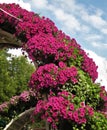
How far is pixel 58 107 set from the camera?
9.90 meters

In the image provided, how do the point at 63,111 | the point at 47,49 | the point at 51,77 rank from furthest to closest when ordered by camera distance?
1. the point at 47,49
2. the point at 51,77
3. the point at 63,111

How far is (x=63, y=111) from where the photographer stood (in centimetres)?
984

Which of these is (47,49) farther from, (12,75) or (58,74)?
(12,75)

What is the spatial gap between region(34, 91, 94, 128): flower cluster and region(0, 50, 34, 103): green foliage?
1331 inches

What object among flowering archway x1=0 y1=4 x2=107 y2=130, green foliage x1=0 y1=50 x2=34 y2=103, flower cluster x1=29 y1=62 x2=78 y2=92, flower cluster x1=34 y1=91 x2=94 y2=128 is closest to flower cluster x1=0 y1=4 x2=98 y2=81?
flowering archway x1=0 y1=4 x2=107 y2=130

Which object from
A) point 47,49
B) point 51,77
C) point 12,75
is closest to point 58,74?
point 51,77

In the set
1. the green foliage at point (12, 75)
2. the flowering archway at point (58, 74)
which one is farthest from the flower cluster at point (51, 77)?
the green foliage at point (12, 75)

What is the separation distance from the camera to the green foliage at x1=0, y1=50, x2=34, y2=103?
4431cm

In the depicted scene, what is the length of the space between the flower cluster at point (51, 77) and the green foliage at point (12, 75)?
109 ft

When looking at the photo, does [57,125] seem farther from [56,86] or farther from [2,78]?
[2,78]

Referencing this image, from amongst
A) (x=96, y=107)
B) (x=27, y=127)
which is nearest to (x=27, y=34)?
(x=96, y=107)

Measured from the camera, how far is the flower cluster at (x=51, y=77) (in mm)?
10414

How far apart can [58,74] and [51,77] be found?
196 mm

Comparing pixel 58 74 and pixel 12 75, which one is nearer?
pixel 58 74
